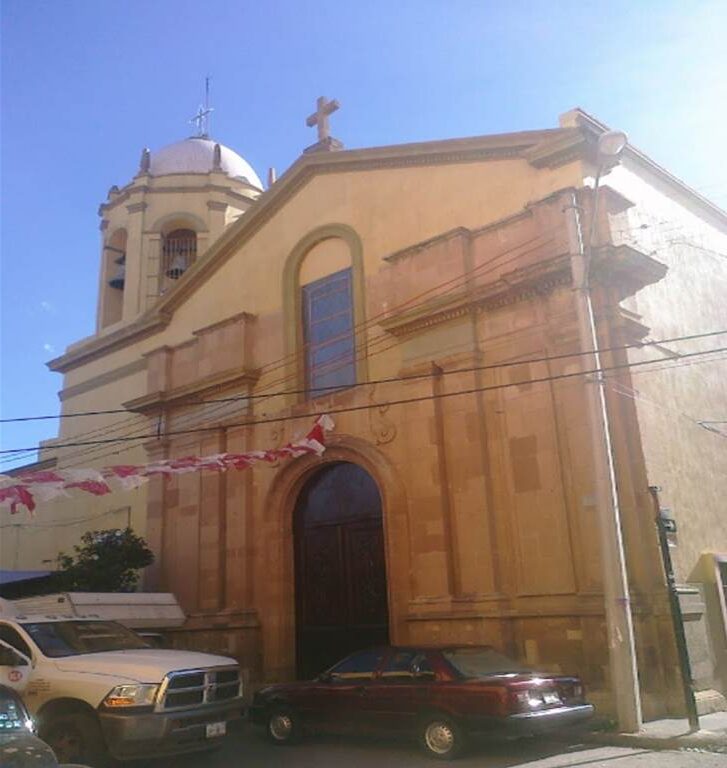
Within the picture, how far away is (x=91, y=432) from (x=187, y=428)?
493cm

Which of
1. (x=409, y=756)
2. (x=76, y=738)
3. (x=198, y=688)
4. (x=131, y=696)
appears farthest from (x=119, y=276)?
(x=409, y=756)

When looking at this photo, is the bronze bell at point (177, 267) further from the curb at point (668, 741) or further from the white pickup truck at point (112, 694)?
the curb at point (668, 741)

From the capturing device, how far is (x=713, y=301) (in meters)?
17.2

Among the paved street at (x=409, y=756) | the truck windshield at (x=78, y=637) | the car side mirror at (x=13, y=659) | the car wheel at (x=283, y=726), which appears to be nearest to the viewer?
the paved street at (x=409, y=756)

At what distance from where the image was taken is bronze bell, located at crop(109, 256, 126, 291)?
26.0m

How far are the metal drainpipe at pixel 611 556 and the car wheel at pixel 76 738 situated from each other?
20.5 feet

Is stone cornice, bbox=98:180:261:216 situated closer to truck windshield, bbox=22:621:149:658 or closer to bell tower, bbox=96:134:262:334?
bell tower, bbox=96:134:262:334

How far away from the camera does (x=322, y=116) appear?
65.2 feet

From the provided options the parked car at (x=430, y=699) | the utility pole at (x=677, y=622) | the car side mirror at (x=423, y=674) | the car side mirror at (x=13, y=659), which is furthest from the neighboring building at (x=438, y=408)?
the car side mirror at (x=13, y=659)

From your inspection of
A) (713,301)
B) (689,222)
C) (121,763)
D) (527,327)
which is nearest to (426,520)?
(527,327)

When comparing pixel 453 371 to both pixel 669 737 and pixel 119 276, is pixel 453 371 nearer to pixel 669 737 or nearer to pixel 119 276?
pixel 669 737

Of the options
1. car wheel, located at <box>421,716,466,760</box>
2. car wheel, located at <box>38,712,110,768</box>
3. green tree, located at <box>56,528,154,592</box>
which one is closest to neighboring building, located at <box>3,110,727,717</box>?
green tree, located at <box>56,528,154,592</box>

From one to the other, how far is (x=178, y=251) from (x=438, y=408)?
45.4 ft

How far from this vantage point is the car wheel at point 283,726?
37.5ft
